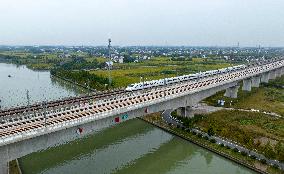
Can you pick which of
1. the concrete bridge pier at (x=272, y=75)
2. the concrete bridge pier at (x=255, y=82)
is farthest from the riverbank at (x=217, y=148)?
the concrete bridge pier at (x=272, y=75)

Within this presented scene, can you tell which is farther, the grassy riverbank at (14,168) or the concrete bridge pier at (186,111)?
the concrete bridge pier at (186,111)

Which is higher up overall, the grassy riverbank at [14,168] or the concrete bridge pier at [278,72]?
the concrete bridge pier at [278,72]

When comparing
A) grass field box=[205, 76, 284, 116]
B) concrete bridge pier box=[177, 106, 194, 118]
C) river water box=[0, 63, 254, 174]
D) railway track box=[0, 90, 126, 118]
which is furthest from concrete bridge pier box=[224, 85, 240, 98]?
river water box=[0, 63, 254, 174]

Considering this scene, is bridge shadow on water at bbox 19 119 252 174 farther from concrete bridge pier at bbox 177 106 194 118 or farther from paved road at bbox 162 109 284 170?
concrete bridge pier at bbox 177 106 194 118

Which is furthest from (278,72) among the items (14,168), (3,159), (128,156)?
(3,159)

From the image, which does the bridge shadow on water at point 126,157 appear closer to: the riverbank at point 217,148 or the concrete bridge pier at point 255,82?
the riverbank at point 217,148

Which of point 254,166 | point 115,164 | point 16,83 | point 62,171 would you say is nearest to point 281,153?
point 254,166

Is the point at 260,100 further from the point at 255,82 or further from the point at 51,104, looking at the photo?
the point at 51,104

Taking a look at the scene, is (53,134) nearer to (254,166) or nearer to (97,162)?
(97,162)
